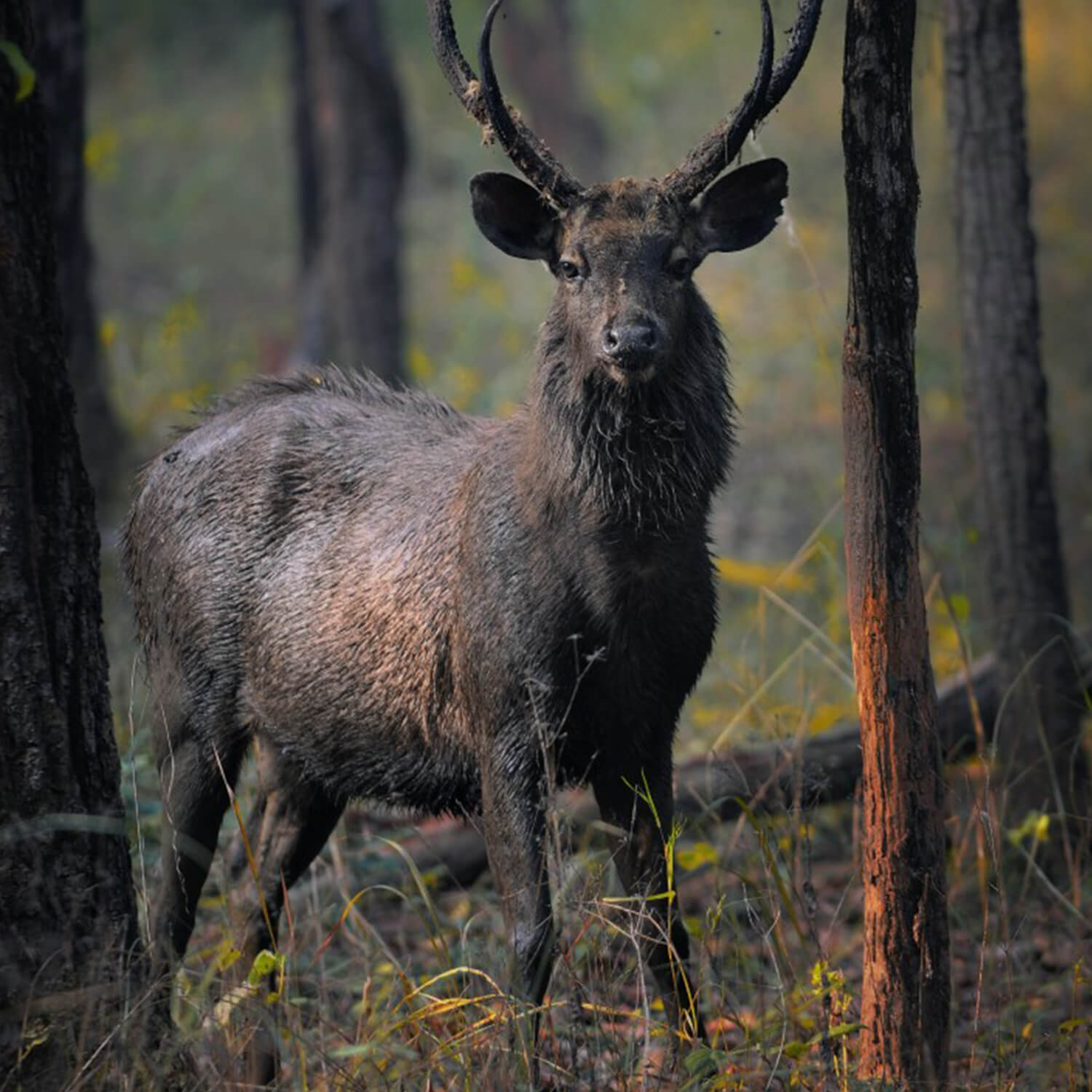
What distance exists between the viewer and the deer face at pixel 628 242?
186 inches

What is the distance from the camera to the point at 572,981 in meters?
4.12

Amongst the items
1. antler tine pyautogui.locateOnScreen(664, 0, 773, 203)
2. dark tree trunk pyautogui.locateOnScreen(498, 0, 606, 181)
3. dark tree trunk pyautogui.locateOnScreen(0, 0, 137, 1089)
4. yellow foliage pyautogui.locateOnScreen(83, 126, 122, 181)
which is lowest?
dark tree trunk pyautogui.locateOnScreen(0, 0, 137, 1089)

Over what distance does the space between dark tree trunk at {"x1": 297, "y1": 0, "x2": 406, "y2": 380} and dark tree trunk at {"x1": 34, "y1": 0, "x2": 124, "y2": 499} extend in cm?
A: 187

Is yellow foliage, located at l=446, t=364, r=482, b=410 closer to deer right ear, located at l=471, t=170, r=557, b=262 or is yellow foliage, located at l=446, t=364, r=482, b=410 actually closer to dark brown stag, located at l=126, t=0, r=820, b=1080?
dark brown stag, located at l=126, t=0, r=820, b=1080

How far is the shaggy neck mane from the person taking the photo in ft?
15.9

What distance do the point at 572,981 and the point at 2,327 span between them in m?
2.11

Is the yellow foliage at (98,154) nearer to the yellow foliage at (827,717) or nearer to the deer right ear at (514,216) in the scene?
the deer right ear at (514,216)

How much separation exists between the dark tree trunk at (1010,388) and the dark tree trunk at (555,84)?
47.2ft

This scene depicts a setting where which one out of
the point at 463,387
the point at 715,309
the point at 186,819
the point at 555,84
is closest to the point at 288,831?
the point at 186,819

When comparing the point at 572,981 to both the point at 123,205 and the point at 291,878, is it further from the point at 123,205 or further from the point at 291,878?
the point at 123,205

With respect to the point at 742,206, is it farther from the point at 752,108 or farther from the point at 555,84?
the point at 555,84

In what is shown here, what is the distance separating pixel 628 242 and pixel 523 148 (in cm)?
42

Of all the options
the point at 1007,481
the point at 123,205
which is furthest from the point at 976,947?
the point at 123,205

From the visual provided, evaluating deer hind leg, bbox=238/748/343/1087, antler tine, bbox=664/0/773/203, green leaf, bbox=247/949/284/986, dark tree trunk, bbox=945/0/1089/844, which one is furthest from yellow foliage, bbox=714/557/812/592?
green leaf, bbox=247/949/284/986
